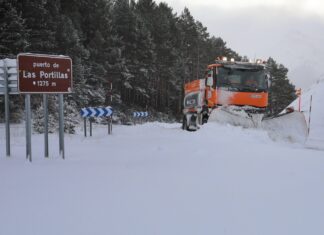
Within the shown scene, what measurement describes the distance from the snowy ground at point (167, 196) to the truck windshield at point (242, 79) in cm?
767

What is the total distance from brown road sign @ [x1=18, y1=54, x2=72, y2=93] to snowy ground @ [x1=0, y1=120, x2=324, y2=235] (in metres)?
1.84

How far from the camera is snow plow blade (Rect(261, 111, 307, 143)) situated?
1240cm

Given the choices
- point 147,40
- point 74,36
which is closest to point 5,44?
point 74,36

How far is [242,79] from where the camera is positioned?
1553cm

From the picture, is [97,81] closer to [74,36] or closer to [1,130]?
[74,36]

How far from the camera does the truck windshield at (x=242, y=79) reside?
1534cm

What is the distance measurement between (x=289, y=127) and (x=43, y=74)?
26.4 feet

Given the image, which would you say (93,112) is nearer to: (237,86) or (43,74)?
(237,86)

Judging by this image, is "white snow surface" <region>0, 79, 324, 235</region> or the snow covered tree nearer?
"white snow surface" <region>0, 79, 324, 235</region>

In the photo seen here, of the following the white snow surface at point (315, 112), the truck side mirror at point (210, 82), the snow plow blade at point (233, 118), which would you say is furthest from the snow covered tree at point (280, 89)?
the snow plow blade at point (233, 118)

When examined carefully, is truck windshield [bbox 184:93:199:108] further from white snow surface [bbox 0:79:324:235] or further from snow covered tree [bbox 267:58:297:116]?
snow covered tree [bbox 267:58:297:116]

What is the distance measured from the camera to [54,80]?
8.99 meters

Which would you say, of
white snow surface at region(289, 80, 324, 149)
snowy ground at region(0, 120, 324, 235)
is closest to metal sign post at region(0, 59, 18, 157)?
snowy ground at region(0, 120, 324, 235)

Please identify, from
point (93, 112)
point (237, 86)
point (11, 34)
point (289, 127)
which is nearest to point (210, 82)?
point (237, 86)
